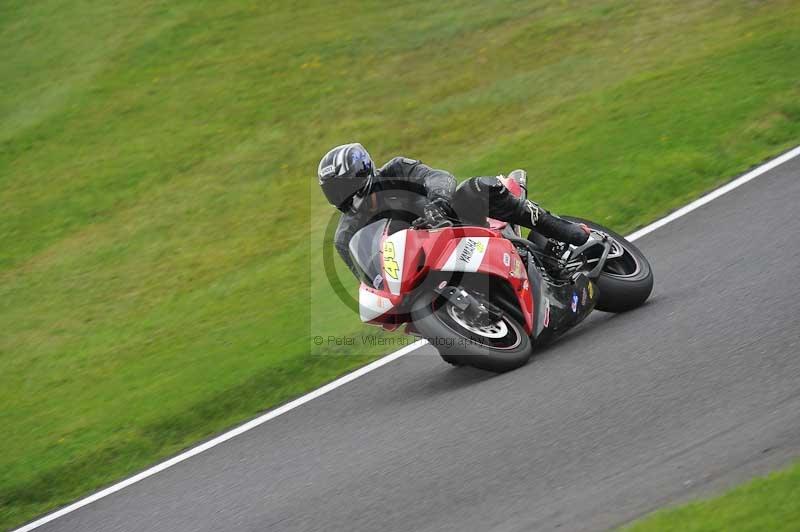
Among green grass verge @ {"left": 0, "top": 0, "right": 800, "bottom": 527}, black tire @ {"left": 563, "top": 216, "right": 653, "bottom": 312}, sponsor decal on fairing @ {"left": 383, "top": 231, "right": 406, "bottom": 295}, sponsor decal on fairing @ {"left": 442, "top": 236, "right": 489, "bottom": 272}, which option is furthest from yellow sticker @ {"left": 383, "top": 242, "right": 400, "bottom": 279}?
green grass verge @ {"left": 0, "top": 0, "right": 800, "bottom": 527}

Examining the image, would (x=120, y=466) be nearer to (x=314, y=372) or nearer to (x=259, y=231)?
(x=314, y=372)

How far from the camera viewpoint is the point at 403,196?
295 inches

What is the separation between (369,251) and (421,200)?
670 millimetres

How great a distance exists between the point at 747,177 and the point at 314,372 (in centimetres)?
464

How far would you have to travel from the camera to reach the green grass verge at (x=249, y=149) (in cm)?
961

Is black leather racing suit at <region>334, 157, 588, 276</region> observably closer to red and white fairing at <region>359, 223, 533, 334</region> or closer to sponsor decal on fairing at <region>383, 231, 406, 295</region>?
red and white fairing at <region>359, 223, 533, 334</region>

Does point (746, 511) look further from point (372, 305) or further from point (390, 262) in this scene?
point (372, 305)

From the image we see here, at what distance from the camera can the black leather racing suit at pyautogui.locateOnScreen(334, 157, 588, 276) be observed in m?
7.35

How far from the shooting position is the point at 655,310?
7746 mm

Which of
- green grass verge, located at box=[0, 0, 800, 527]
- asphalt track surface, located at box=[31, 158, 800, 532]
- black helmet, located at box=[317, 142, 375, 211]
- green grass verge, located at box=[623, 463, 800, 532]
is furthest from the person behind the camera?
green grass verge, located at box=[0, 0, 800, 527]

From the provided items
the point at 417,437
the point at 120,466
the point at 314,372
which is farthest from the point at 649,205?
the point at 120,466

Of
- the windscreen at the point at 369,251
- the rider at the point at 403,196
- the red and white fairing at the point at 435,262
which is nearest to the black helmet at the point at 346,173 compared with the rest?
the rider at the point at 403,196

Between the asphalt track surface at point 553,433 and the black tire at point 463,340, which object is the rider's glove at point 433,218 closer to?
the black tire at point 463,340

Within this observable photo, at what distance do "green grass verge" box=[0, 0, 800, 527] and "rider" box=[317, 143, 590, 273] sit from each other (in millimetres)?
1972
